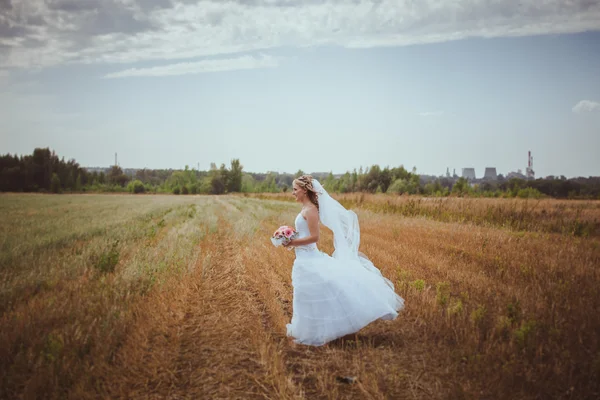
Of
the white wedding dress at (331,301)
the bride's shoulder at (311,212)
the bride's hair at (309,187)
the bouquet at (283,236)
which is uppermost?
the bride's hair at (309,187)

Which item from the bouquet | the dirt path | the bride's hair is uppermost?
the bride's hair

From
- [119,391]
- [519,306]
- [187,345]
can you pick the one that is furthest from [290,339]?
[519,306]

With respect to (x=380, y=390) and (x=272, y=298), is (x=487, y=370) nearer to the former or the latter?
(x=380, y=390)

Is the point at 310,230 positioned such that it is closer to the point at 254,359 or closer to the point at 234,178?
the point at 254,359

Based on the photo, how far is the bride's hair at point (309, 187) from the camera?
485cm

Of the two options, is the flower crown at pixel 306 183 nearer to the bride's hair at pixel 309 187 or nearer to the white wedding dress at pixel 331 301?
the bride's hair at pixel 309 187

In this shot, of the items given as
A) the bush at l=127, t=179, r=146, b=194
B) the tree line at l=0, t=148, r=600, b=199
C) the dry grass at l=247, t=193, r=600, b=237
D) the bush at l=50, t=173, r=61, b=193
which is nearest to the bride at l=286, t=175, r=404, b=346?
the dry grass at l=247, t=193, r=600, b=237

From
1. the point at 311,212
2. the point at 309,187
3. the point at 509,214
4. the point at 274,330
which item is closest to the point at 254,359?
the point at 274,330

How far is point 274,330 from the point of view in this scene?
16.1 feet

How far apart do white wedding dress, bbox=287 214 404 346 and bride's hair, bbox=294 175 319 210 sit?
0.41m

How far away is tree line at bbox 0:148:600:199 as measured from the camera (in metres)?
45.6

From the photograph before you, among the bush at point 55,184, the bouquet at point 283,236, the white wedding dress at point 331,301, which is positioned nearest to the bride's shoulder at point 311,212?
the white wedding dress at point 331,301

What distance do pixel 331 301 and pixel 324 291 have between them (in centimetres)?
16

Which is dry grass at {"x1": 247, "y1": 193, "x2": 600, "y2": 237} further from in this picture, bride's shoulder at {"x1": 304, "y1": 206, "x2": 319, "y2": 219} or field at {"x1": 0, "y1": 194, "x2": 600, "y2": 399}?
bride's shoulder at {"x1": 304, "y1": 206, "x2": 319, "y2": 219}
